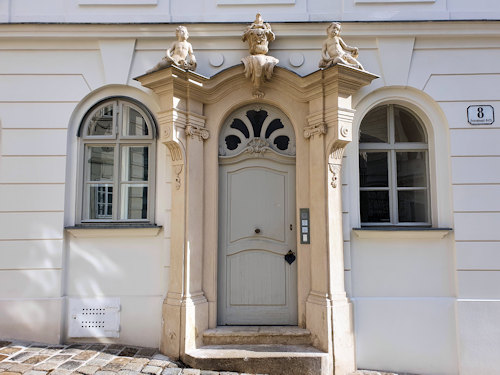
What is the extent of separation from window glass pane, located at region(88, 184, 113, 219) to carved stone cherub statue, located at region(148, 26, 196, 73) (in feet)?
5.17

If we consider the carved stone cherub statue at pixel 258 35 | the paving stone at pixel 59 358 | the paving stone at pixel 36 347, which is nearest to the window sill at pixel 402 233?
the carved stone cherub statue at pixel 258 35

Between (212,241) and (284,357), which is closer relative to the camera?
(284,357)

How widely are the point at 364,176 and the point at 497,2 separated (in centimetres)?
275

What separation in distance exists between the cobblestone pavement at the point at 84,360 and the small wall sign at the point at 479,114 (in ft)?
13.1

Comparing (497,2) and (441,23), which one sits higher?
(497,2)

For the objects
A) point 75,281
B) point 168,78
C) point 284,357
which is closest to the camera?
point 284,357

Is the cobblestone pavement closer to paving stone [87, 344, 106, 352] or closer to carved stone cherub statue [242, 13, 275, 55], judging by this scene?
paving stone [87, 344, 106, 352]

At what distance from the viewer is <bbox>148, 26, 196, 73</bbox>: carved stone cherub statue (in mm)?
4223

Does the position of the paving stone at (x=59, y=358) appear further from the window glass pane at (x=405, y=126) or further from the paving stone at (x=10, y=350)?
the window glass pane at (x=405, y=126)

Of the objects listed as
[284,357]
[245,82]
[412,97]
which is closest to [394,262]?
[284,357]

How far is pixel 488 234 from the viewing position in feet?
14.1

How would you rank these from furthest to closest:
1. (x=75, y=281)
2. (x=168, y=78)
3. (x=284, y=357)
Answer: (x=75, y=281) < (x=168, y=78) < (x=284, y=357)

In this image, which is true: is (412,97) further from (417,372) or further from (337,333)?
(417,372)

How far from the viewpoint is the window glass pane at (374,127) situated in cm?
463
